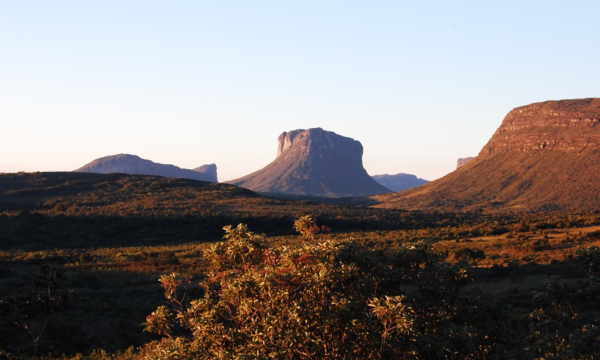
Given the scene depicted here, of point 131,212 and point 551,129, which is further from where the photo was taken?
point 551,129

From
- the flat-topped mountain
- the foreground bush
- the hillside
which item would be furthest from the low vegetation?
the flat-topped mountain

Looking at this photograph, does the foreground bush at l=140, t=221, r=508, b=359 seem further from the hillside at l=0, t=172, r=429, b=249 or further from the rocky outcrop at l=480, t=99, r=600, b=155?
the rocky outcrop at l=480, t=99, r=600, b=155

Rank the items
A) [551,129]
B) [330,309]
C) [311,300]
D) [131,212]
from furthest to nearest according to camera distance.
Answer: [551,129], [131,212], [311,300], [330,309]

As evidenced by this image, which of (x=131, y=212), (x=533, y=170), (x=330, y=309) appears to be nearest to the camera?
(x=330, y=309)

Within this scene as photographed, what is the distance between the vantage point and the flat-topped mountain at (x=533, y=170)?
443ft

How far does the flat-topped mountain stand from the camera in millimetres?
134875

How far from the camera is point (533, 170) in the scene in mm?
154125

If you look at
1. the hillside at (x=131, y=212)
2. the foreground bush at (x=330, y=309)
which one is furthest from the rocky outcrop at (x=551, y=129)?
the foreground bush at (x=330, y=309)

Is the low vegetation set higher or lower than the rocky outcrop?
lower

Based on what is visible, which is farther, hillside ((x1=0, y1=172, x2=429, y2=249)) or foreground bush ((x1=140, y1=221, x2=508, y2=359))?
hillside ((x1=0, y1=172, x2=429, y2=249))

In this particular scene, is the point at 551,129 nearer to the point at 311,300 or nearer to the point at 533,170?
the point at 533,170

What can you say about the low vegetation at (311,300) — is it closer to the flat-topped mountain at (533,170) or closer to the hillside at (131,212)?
the hillside at (131,212)

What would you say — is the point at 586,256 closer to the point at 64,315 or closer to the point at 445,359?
the point at 445,359

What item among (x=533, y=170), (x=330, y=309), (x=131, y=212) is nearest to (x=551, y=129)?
(x=533, y=170)
